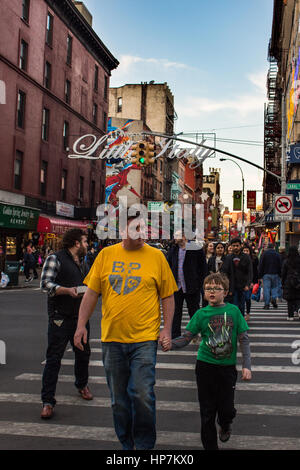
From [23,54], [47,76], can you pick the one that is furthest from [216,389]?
[47,76]

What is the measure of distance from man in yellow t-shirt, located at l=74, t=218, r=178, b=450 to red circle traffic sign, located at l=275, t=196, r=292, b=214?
55.0ft

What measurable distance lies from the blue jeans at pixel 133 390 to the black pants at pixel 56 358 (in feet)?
5.51

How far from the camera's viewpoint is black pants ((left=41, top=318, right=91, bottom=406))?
5812 mm

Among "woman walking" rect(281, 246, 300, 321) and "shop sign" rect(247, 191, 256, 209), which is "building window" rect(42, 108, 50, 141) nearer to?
"shop sign" rect(247, 191, 256, 209)

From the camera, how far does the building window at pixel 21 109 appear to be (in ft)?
105

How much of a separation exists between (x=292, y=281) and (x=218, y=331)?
31.6ft

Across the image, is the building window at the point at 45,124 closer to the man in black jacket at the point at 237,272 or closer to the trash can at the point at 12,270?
the trash can at the point at 12,270

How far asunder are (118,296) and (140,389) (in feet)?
2.49

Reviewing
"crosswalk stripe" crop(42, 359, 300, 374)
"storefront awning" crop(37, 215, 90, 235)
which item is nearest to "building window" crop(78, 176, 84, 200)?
"storefront awning" crop(37, 215, 90, 235)

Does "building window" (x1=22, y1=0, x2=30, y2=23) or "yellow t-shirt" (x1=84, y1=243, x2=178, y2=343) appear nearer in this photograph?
"yellow t-shirt" (x1=84, y1=243, x2=178, y2=343)

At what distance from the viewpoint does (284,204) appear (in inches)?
813

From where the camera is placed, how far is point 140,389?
420cm

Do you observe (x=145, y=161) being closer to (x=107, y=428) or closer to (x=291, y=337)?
(x=291, y=337)
